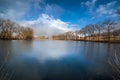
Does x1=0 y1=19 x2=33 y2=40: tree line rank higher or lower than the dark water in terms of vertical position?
higher

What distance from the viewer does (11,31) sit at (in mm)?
69188

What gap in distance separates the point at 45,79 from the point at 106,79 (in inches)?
122

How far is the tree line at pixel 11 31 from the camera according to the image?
211ft

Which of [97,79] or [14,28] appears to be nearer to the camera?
[97,79]

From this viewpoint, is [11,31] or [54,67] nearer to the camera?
[54,67]

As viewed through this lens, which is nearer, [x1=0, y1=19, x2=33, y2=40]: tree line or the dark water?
the dark water

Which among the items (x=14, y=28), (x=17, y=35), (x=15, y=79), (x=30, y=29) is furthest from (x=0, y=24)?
(x=15, y=79)

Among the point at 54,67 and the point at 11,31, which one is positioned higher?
the point at 11,31

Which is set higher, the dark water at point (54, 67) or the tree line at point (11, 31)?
the tree line at point (11, 31)

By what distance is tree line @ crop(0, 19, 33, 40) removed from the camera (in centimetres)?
6431

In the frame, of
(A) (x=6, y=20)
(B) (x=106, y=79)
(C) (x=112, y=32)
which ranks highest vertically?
(A) (x=6, y=20)

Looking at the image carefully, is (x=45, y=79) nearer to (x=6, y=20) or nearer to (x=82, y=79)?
(x=82, y=79)

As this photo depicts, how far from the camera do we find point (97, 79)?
5715 millimetres

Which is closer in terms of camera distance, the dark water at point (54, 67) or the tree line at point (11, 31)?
the dark water at point (54, 67)
